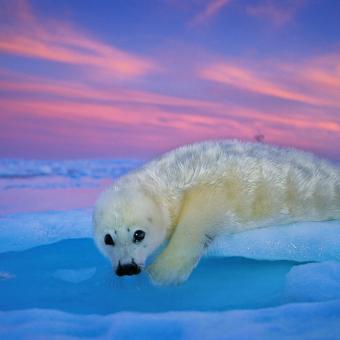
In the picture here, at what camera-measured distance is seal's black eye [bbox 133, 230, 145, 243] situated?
14.7ft

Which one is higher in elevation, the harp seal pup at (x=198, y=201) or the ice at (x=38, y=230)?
the ice at (x=38, y=230)

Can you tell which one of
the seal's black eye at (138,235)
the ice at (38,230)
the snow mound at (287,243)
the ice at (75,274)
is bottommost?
the snow mound at (287,243)

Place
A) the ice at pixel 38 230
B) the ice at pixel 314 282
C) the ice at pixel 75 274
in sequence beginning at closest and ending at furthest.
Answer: the ice at pixel 314 282, the ice at pixel 75 274, the ice at pixel 38 230

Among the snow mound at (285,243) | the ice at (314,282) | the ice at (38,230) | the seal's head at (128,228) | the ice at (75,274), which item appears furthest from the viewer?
the ice at (38,230)

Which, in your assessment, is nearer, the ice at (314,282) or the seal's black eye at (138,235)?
the ice at (314,282)

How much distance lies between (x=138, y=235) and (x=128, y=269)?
0.95 ft

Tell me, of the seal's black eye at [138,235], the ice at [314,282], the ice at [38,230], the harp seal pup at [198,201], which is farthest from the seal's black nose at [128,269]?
the ice at [38,230]

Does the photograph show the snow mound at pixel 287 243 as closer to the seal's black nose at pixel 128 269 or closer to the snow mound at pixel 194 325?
the seal's black nose at pixel 128 269

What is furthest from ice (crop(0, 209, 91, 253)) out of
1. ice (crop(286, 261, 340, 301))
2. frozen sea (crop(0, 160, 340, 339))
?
ice (crop(286, 261, 340, 301))

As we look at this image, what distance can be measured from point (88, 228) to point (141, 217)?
2.66 m

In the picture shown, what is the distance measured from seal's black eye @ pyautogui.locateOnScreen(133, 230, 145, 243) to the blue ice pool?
1.28 feet

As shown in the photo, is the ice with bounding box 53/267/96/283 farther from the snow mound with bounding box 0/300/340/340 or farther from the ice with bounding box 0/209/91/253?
the snow mound with bounding box 0/300/340/340

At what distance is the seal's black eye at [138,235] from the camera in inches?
176

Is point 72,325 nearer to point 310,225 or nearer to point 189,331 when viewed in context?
point 189,331
